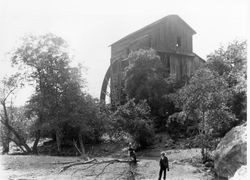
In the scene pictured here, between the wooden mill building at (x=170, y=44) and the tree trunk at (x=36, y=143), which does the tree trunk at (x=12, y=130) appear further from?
the wooden mill building at (x=170, y=44)

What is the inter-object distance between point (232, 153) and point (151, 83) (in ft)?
63.1

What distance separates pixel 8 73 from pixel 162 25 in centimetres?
1836

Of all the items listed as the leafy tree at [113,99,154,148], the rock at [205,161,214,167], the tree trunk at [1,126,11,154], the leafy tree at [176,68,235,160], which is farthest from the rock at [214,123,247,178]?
the tree trunk at [1,126,11,154]

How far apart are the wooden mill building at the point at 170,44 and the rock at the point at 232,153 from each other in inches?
820

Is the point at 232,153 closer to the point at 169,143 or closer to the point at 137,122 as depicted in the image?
the point at 169,143

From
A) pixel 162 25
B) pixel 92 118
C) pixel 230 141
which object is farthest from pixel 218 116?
pixel 162 25

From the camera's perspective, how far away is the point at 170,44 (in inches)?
1485

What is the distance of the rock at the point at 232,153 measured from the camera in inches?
511

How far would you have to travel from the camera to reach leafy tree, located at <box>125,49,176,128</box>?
31688mm

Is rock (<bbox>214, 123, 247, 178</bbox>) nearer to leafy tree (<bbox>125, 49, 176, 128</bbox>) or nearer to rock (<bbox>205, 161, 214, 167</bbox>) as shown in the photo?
rock (<bbox>205, 161, 214, 167</bbox>)

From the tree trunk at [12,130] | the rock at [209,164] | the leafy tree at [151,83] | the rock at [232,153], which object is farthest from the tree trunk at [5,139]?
the rock at [232,153]

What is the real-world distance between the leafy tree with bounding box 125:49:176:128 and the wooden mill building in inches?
112

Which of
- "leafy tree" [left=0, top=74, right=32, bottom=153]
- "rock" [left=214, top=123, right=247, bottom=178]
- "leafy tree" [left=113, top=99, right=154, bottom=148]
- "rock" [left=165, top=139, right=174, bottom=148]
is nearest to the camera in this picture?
"rock" [left=214, top=123, right=247, bottom=178]

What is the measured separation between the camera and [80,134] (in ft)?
108
